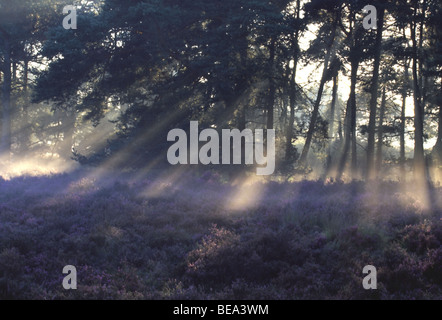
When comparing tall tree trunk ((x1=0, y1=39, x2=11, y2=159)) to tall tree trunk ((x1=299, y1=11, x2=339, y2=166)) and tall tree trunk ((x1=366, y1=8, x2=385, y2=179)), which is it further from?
tall tree trunk ((x1=366, y1=8, x2=385, y2=179))

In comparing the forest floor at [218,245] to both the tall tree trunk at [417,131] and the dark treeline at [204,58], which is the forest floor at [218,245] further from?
the tall tree trunk at [417,131]

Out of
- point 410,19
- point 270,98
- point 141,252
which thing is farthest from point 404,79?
point 141,252

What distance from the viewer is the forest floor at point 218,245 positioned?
6227 mm

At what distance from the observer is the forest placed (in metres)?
6.72

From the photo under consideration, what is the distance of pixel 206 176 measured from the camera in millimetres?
16859

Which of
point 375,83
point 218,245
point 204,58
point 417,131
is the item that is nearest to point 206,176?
point 204,58

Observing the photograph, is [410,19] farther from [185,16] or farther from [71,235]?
[71,235]

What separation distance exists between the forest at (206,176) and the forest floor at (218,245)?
42 mm

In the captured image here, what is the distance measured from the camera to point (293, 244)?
7.80m

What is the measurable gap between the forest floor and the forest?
0.04 metres

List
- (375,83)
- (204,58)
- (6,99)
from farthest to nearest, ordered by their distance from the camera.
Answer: (6,99) < (375,83) < (204,58)

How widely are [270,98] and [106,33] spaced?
369 inches

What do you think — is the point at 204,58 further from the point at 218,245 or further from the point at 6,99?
the point at 6,99

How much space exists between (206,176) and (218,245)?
9239 millimetres
